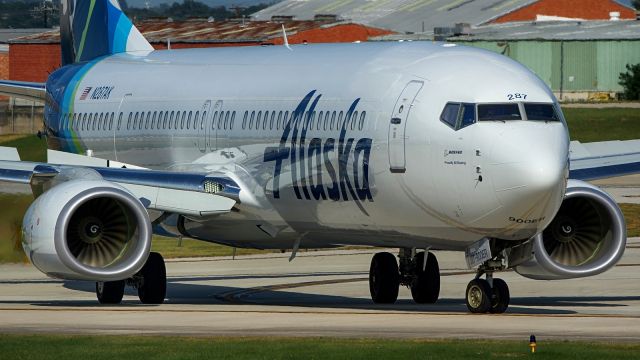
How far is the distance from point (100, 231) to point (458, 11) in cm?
9855

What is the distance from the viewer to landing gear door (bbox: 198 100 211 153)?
31.1 meters

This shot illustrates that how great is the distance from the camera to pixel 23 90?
1486 inches

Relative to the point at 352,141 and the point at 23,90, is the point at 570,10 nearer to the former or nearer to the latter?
the point at 23,90

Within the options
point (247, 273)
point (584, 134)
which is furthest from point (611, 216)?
point (584, 134)

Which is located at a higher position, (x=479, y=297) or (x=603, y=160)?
(x=603, y=160)

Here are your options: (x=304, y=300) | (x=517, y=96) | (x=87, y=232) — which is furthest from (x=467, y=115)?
(x=304, y=300)

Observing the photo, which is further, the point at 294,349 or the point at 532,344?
the point at 294,349

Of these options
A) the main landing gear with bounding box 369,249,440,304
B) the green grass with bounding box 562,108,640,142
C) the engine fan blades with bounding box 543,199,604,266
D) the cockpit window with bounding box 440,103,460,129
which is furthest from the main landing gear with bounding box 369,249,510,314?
the green grass with bounding box 562,108,640,142

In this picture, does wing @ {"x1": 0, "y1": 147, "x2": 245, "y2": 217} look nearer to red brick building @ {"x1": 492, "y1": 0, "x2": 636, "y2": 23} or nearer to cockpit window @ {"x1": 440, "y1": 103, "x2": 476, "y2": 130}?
cockpit window @ {"x1": 440, "y1": 103, "x2": 476, "y2": 130}

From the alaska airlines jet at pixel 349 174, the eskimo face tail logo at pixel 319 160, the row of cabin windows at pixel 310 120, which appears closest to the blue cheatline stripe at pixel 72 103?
the alaska airlines jet at pixel 349 174

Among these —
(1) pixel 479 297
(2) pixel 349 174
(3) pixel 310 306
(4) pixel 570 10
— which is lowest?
(4) pixel 570 10

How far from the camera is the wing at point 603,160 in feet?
95.6

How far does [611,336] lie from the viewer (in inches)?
836

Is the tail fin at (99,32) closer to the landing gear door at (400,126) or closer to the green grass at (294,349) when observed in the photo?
the landing gear door at (400,126)
